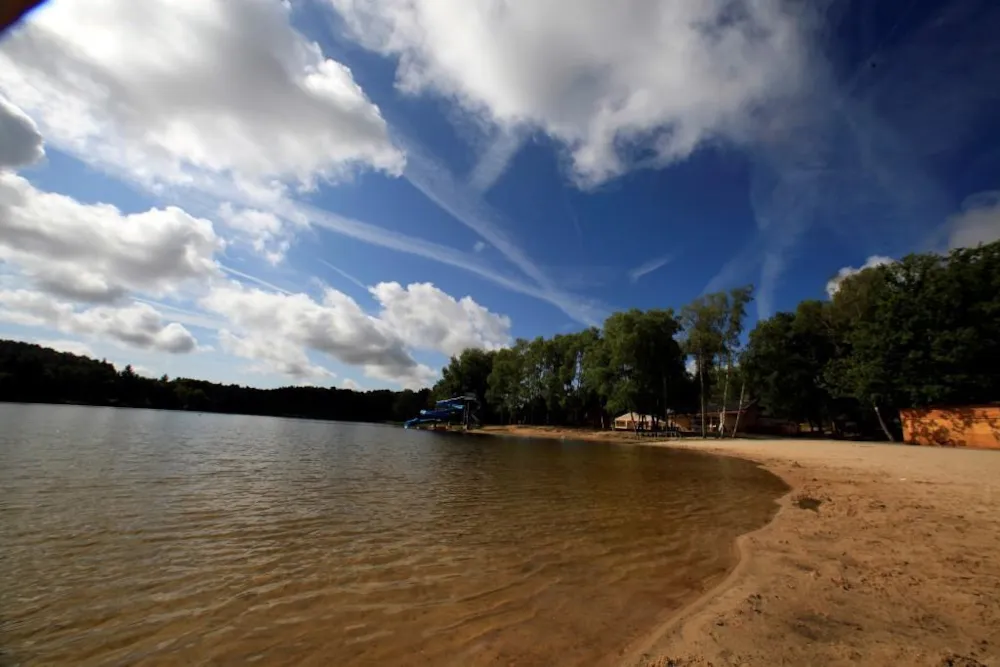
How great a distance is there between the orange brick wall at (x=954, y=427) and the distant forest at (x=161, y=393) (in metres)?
116

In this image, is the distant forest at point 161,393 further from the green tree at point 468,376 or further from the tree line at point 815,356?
the tree line at point 815,356

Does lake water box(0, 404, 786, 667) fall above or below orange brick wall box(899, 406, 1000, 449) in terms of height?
below

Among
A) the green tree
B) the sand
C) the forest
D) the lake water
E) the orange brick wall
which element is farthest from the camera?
the green tree

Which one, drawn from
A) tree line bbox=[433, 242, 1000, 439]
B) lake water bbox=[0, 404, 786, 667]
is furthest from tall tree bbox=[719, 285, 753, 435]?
lake water bbox=[0, 404, 786, 667]

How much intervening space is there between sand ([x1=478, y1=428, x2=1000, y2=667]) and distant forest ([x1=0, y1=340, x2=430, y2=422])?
13109 cm

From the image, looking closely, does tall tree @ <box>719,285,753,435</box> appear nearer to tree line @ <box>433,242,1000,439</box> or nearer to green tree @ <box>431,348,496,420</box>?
tree line @ <box>433,242,1000,439</box>

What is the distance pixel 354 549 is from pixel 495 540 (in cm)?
265

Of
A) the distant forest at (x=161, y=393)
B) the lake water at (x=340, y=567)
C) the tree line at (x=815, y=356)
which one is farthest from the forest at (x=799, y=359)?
the distant forest at (x=161, y=393)

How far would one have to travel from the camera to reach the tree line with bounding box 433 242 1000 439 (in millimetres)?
31844

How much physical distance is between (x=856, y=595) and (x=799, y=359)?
50.9 meters

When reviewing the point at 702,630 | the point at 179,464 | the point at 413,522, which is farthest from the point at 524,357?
the point at 702,630

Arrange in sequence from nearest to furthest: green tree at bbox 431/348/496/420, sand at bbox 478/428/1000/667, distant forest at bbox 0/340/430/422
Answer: sand at bbox 478/428/1000/667
green tree at bbox 431/348/496/420
distant forest at bbox 0/340/430/422

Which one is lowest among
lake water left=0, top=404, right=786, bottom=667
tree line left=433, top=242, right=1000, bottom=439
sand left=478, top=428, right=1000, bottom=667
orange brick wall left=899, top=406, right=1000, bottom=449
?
lake water left=0, top=404, right=786, bottom=667

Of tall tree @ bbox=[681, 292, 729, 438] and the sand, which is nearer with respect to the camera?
the sand
